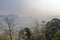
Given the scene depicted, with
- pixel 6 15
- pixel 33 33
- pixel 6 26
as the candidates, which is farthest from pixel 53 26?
pixel 6 15

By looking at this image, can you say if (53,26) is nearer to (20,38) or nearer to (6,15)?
(20,38)

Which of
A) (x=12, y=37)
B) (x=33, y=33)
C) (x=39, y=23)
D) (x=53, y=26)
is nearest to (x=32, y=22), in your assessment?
(x=39, y=23)

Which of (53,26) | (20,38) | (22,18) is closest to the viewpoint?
(53,26)

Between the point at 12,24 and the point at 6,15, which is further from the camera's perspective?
the point at 6,15

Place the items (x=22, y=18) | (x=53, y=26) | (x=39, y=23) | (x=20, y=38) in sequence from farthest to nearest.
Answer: (x=22, y=18), (x=39, y=23), (x=20, y=38), (x=53, y=26)

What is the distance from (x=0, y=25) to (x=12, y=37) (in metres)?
0.81

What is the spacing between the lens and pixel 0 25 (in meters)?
5.77

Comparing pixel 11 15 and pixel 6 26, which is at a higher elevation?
pixel 11 15

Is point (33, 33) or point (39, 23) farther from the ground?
point (39, 23)

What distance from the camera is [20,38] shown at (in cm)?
556

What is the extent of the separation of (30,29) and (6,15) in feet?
5.04

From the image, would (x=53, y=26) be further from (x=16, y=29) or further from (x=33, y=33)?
(x=16, y=29)

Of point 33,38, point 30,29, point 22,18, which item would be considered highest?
point 22,18

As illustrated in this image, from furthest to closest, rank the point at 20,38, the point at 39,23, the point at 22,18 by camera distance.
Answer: the point at 22,18, the point at 39,23, the point at 20,38
